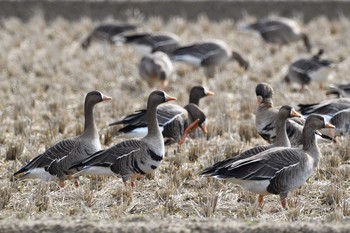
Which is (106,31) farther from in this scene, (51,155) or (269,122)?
(51,155)

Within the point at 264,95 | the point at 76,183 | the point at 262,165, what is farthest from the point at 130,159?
the point at 264,95

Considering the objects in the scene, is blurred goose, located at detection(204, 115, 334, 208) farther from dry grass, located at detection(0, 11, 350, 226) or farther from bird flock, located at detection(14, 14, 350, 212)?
dry grass, located at detection(0, 11, 350, 226)

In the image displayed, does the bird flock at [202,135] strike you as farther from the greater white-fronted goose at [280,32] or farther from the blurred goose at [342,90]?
the greater white-fronted goose at [280,32]

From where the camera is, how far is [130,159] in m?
9.93

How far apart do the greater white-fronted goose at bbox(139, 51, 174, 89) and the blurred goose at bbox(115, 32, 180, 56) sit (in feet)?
5.92

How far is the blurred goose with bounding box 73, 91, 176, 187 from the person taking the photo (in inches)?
384

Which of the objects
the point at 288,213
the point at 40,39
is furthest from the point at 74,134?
the point at 40,39

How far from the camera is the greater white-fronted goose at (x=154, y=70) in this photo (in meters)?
16.4

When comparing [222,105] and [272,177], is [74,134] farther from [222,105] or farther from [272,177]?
[272,177]

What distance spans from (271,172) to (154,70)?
759cm

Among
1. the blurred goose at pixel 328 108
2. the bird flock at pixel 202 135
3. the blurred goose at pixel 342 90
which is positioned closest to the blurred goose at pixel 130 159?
the bird flock at pixel 202 135

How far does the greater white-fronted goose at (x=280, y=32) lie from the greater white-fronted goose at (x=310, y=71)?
4.20 meters

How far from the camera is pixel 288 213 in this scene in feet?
28.7

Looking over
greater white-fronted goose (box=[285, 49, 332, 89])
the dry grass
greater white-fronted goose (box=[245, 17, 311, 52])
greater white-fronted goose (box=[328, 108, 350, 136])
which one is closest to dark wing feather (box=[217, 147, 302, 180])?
the dry grass
